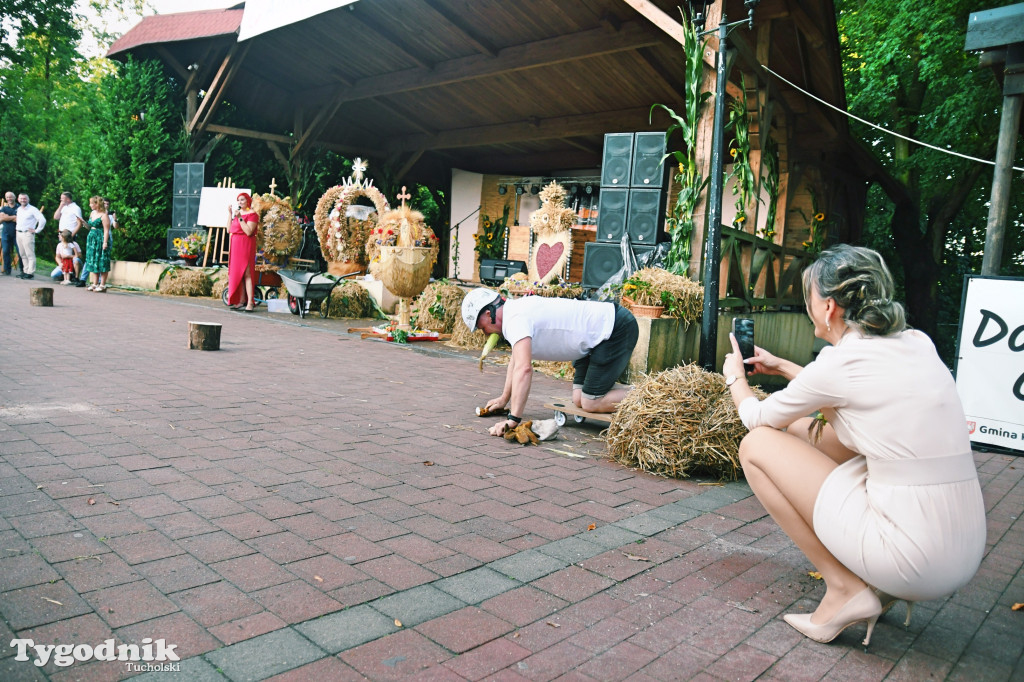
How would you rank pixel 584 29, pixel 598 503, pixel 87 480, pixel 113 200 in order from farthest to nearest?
pixel 113 200 → pixel 584 29 → pixel 598 503 → pixel 87 480

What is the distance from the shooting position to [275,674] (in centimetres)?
185

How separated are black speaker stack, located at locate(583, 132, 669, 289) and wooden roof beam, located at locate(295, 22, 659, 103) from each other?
3.08m

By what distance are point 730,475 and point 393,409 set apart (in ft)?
8.03

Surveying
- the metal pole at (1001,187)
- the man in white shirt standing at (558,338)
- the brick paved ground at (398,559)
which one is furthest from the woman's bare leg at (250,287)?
the metal pole at (1001,187)

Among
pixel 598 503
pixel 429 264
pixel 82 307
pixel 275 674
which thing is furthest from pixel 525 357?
pixel 82 307

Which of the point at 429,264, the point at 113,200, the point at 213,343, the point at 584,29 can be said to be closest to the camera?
the point at 213,343

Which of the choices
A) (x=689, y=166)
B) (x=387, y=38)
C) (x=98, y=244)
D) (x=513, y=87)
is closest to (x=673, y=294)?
(x=689, y=166)

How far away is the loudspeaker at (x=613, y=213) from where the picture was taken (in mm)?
8664

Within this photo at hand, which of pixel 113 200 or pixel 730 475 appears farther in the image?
pixel 113 200

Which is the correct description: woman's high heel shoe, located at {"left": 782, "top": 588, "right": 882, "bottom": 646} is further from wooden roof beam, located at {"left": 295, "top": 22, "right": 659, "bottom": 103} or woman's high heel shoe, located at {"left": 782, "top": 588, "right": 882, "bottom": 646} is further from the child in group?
the child in group

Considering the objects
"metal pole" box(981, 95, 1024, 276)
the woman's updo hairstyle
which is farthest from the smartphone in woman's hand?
"metal pole" box(981, 95, 1024, 276)

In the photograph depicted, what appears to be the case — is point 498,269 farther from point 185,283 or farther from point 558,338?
point 558,338

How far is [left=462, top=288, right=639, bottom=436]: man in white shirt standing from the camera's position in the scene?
14.6 feet

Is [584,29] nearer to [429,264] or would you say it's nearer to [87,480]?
[429,264]
